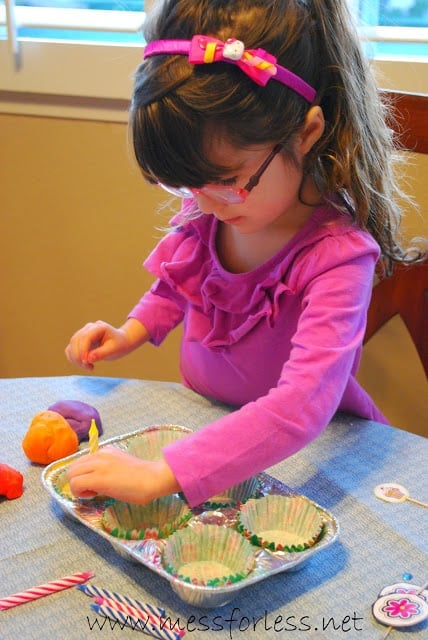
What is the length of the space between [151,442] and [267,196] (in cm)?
31

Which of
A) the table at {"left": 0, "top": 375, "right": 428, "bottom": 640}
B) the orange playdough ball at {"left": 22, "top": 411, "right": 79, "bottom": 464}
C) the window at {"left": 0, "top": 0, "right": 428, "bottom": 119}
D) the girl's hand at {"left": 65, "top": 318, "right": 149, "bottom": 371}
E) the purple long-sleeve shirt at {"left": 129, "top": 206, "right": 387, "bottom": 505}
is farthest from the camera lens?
the window at {"left": 0, "top": 0, "right": 428, "bottom": 119}

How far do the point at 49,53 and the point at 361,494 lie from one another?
1.13 m

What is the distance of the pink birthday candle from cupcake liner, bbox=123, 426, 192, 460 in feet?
0.63

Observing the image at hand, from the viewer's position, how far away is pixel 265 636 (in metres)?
0.64

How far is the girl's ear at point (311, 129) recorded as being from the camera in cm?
81

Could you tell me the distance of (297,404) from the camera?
782 mm

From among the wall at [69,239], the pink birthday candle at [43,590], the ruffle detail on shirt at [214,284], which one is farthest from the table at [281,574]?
the wall at [69,239]

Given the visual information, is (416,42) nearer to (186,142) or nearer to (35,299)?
(186,142)

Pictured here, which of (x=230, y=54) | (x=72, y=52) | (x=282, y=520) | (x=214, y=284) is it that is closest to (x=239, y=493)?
(x=282, y=520)

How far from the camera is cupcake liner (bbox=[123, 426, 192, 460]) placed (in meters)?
0.88

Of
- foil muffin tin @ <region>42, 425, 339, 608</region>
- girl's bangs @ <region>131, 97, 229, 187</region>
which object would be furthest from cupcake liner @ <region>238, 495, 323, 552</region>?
girl's bangs @ <region>131, 97, 229, 187</region>

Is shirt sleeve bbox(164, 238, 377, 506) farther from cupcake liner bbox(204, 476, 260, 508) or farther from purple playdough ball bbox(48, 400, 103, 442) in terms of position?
purple playdough ball bbox(48, 400, 103, 442)

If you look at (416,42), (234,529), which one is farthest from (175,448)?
(416,42)

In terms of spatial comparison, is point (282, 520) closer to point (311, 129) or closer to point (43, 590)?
point (43, 590)
